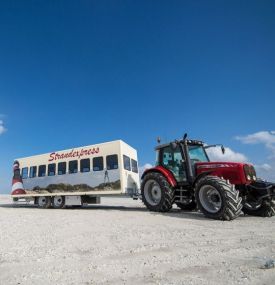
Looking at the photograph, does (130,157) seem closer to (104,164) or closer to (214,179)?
(104,164)

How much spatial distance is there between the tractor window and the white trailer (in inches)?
94.1

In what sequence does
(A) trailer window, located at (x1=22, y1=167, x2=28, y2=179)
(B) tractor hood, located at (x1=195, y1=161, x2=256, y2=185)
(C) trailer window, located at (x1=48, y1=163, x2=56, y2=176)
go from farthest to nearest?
(A) trailer window, located at (x1=22, y1=167, x2=28, y2=179) → (C) trailer window, located at (x1=48, y1=163, x2=56, y2=176) → (B) tractor hood, located at (x1=195, y1=161, x2=256, y2=185)

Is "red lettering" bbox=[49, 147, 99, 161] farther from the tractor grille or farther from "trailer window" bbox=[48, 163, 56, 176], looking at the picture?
the tractor grille

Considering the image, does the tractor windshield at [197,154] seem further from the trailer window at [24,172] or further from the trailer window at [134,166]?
the trailer window at [24,172]

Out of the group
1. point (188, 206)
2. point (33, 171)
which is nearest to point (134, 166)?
point (188, 206)

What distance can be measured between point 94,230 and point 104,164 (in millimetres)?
7017

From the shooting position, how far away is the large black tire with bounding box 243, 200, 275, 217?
35.5 feet

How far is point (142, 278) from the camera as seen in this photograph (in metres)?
4.25

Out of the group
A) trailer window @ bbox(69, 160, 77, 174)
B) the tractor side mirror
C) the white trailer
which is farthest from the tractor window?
trailer window @ bbox(69, 160, 77, 174)

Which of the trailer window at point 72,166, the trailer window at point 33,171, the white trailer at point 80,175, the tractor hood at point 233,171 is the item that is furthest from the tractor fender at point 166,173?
the trailer window at point 33,171

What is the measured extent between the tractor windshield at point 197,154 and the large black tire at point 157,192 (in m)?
1.43

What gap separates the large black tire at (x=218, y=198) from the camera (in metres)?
9.69

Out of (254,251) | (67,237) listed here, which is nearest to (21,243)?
(67,237)

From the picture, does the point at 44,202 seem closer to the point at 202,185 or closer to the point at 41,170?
the point at 41,170
